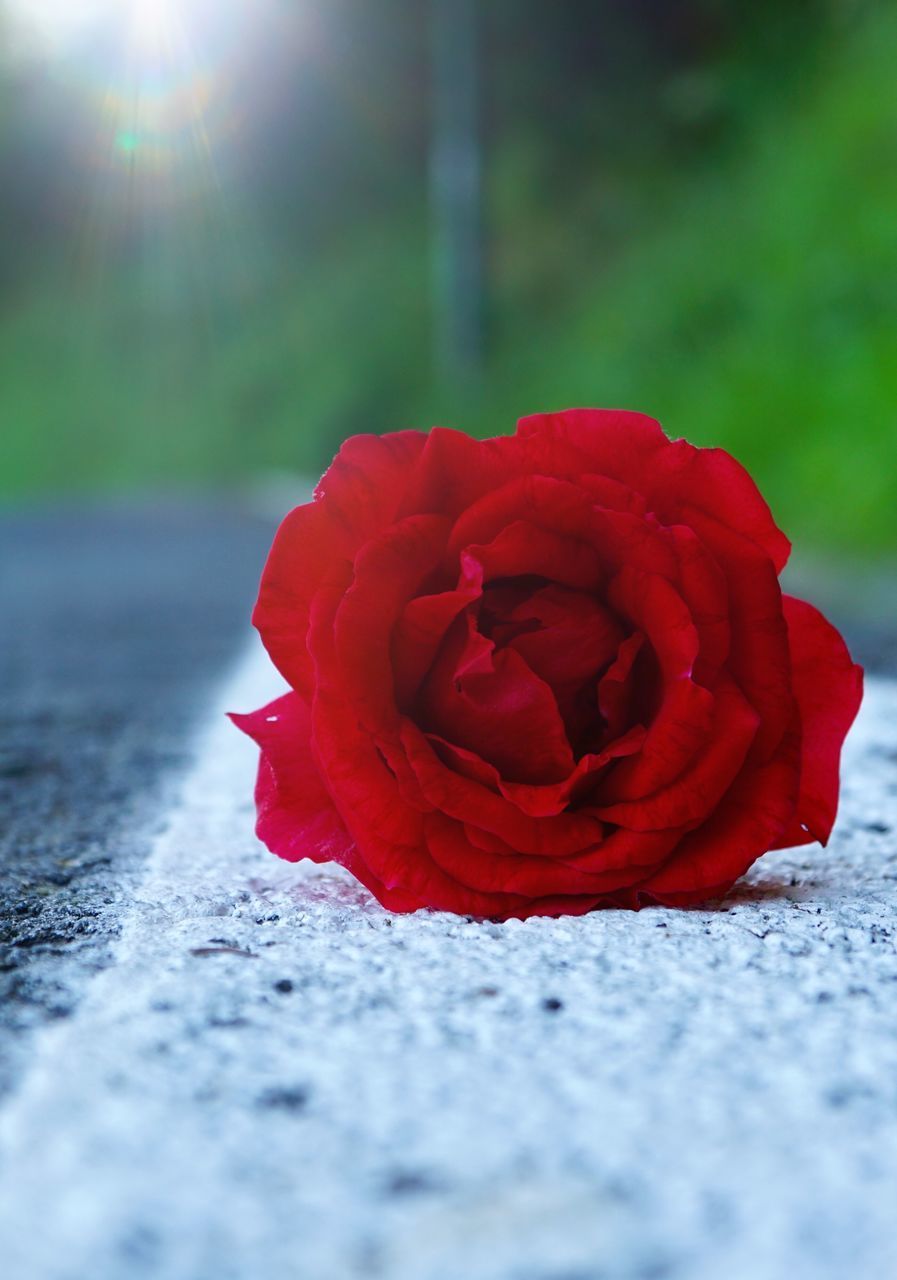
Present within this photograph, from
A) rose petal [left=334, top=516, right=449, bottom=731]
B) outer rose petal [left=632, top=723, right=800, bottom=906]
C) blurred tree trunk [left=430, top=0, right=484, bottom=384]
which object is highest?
blurred tree trunk [left=430, top=0, right=484, bottom=384]

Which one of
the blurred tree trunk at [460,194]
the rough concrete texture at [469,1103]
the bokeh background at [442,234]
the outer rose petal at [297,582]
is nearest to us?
the rough concrete texture at [469,1103]

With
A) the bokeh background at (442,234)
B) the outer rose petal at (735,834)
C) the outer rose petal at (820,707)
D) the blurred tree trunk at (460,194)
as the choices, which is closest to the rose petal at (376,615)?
the outer rose petal at (735,834)

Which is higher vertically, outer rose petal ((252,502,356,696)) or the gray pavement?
outer rose petal ((252,502,356,696))

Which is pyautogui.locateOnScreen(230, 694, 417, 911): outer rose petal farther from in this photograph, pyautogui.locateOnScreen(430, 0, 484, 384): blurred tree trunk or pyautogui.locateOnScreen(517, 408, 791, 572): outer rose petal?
pyautogui.locateOnScreen(430, 0, 484, 384): blurred tree trunk

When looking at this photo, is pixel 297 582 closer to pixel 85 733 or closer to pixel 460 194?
pixel 85 733

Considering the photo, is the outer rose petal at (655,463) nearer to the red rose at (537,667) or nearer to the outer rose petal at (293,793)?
the red rose at (537,667)

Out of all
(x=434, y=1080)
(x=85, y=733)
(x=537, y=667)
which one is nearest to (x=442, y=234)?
(x=85, y=733)

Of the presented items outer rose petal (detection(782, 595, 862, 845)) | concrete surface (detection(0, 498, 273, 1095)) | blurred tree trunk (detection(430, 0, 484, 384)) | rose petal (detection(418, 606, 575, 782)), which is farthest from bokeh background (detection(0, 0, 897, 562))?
rose petal (detection(418, 606, 575, 782))
